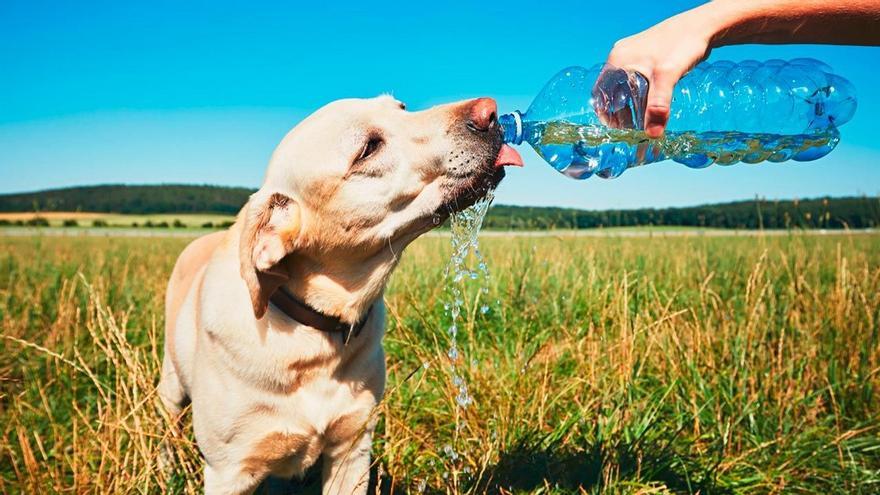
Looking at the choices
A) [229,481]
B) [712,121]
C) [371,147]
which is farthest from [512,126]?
[229,481]

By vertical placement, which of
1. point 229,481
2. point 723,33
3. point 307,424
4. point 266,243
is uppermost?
point 723,33

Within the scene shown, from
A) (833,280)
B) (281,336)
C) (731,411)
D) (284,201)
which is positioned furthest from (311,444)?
(833,280)

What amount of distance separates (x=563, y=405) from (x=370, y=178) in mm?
1727

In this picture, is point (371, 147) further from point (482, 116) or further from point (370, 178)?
point (482, 116)

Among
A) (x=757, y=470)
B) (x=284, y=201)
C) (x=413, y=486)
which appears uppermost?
(x=284, y=201)

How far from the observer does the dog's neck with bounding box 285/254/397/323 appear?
254cm

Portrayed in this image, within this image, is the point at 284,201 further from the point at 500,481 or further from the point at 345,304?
the point at 500,481

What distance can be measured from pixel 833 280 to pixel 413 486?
5.21 m

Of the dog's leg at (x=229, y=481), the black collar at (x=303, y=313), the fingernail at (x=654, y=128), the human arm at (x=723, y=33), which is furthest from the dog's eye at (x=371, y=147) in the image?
the dog's leg at (x=229, y=481)

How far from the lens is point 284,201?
2.55 m

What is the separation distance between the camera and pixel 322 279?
8.39ft

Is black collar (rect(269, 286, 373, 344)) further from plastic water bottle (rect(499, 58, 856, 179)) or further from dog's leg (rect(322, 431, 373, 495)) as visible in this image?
plastic water bottle (rect(499, 58, 856, 179))

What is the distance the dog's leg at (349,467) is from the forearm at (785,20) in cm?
206

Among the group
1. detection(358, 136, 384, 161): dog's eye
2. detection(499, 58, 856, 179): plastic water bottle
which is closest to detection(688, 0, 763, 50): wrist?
detection(499, 58, 856, 179): plastic water bottle
